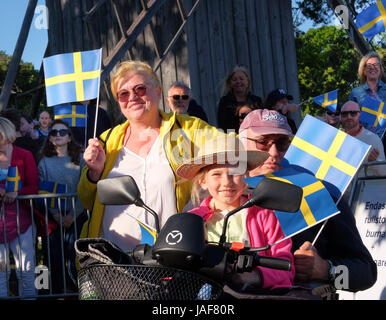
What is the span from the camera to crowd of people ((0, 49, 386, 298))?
111 inches

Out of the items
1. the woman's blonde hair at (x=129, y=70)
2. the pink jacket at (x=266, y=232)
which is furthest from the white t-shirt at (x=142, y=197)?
the pink jacket at (x=266, y=232)

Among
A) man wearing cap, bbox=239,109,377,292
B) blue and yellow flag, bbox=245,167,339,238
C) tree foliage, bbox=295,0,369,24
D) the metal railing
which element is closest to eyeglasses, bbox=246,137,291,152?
man wearing cap, bbox=239,109,377,292

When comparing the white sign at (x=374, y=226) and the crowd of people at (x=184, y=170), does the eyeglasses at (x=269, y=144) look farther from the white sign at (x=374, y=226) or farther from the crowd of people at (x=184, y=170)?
the white sign at (x=374, y=226)

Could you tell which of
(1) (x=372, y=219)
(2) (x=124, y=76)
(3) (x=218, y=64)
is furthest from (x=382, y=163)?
(3) (x=218, y=64)

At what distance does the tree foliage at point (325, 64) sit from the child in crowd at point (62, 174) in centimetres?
3197

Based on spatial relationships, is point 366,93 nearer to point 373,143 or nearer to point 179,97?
point 373,143

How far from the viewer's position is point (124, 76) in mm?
4148

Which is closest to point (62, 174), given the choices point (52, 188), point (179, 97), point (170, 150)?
point (52, 188)

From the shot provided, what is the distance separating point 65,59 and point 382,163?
2895mm

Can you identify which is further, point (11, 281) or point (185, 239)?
point (11, 281)

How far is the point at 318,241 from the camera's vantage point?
314 centimetres

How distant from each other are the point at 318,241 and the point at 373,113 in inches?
158

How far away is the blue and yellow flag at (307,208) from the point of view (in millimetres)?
2635
